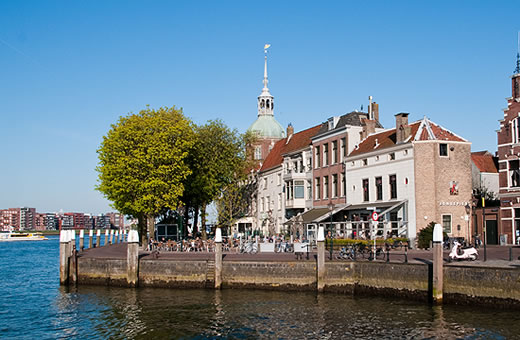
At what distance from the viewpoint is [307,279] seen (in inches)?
1320

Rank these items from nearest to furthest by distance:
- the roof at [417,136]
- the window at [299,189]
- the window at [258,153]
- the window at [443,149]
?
the roof at [417,136] → the window at [443,149] → the window at [299,189] → the window at [258,153]

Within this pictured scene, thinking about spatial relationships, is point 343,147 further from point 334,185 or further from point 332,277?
point 332,277

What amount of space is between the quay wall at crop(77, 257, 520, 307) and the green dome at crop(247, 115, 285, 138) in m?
57.1

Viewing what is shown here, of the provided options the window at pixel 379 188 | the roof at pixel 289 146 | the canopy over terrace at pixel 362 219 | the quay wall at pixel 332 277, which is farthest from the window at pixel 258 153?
the quay wall at pixel 332 277

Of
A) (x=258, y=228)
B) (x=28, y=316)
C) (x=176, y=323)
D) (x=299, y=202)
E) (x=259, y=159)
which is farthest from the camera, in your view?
(x=259, y=159)

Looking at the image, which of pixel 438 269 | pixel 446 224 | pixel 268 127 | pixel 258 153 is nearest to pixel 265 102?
pixel 268 127

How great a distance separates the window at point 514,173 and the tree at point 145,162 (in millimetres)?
29117

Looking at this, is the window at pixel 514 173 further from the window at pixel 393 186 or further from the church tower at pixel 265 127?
the church tower at pixel 265 127

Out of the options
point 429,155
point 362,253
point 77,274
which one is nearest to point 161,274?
point 77,274

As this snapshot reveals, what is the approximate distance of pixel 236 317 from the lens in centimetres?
2664

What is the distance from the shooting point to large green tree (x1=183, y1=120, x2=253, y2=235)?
63.0 meters

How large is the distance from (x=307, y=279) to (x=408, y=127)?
65.3 feet

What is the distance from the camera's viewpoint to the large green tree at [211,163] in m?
63.0

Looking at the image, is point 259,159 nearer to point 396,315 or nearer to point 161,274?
Result: point 161,274
